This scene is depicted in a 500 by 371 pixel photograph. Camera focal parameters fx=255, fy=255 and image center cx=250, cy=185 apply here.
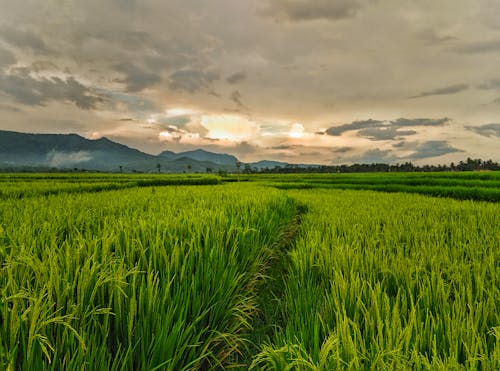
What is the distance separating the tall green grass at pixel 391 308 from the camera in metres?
1.05

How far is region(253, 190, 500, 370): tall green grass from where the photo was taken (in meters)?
1.05

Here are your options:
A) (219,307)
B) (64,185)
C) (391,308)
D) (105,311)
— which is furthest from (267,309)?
(64,185)

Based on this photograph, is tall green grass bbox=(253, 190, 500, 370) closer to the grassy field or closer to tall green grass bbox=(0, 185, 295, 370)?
the grassy field

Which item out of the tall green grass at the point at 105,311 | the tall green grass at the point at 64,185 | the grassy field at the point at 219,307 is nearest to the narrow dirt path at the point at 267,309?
the grassy field at the point at 219,307

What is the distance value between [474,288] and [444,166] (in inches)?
4806

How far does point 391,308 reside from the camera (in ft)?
5.46

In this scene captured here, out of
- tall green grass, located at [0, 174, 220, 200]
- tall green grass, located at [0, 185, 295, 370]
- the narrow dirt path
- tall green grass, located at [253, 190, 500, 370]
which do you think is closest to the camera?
tall green grass, located at [0, 185, 295, 370]

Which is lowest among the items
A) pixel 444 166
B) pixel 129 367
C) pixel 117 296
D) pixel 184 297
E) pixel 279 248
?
pixel 279 248

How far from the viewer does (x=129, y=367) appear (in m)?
1.12

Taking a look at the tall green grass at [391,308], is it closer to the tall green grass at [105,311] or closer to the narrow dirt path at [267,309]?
the narrow dirt path at [267,309]

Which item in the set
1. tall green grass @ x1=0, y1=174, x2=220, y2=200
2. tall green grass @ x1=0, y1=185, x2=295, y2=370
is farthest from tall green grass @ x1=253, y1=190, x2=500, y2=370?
tall green grass @ x1=0, y1=174, x2=220, y2=200

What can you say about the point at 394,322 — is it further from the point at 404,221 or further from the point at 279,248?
the point at 404,221

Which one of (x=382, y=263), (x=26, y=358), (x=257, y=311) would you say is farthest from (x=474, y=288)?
(x=26, y=358)

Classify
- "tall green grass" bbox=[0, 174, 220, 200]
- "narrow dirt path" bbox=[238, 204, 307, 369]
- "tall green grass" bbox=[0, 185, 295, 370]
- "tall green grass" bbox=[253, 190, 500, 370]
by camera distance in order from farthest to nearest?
"tall green grass" bbox=[0, 174, 220, 200] < "narrow dirt path" bbox=[238, 204, 307, 369] < "tall green grass" bbox=[253, 190, 500, 370] < "tall green grass" bbox=[0, 185, 295, 370]
